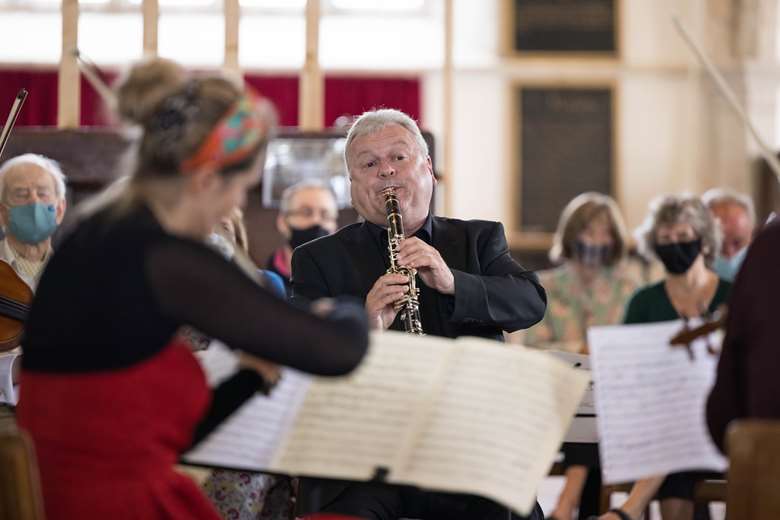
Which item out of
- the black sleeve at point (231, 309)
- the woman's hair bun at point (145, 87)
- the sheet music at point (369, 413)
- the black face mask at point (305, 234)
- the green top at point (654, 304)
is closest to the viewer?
the black sleeve at point (231, 309)

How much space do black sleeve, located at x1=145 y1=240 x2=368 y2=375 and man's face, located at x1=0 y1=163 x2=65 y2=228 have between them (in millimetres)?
2313

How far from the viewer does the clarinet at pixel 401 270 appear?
2840mm

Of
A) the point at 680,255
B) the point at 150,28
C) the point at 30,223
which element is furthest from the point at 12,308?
the point at 680,255

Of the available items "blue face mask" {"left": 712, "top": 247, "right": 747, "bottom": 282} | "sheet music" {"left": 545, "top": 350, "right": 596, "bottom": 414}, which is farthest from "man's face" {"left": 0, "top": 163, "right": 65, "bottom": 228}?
"blue face mask" {"left": 712, "top": 247, "right": 747, "bottom": 282}

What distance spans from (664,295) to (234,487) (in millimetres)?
1714

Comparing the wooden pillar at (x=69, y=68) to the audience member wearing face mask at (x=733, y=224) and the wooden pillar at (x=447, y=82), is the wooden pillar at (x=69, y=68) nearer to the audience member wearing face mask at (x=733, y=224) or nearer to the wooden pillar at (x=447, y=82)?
the wooden pillar at (x=447, y=82)

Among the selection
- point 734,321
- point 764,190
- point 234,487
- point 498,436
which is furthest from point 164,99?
point 764,190

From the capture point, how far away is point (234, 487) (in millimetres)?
3627

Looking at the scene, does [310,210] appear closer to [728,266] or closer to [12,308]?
[12,308]

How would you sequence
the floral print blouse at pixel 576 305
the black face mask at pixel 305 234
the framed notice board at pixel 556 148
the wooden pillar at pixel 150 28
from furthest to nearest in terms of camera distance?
the framed notice board at pixel 556 148 → the floral print blouse at pixel 576 305 → the wooden pillar at pixel 150 28 → the black face mask at pixel 305 234

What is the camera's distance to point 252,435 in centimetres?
202

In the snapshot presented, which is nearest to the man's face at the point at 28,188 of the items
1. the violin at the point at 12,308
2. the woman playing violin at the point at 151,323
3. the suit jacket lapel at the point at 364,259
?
the violin at the point at 12,308

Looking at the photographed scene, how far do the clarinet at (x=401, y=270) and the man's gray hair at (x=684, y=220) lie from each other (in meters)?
1.64

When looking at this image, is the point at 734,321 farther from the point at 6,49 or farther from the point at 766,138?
the point at 6,49
